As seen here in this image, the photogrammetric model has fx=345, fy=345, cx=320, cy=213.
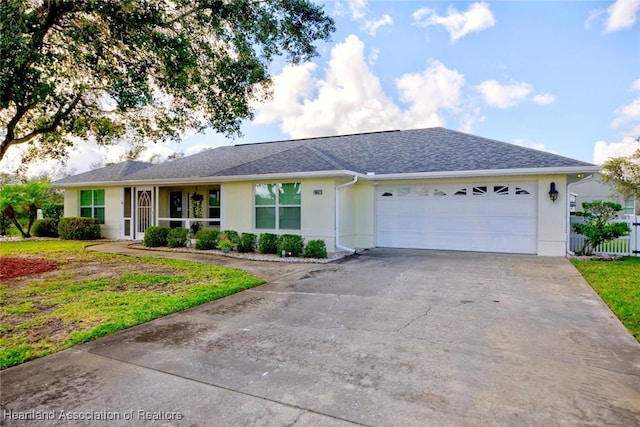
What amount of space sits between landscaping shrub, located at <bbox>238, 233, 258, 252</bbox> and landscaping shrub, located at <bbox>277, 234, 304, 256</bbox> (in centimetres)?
124

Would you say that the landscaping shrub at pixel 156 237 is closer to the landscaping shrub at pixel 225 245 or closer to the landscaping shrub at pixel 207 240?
the landscaping shrub at pixel 207 240

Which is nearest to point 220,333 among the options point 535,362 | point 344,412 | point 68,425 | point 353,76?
point 68,425

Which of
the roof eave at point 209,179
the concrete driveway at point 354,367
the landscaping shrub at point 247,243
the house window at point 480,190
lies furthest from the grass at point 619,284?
the landscaping shrub at point 247,243

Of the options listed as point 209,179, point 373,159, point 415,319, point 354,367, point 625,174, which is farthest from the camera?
point 625,174

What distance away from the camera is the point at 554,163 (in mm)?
10164

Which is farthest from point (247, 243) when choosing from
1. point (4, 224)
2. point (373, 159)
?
point (4, 224)

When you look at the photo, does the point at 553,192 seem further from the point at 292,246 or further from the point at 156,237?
the point at 156,237

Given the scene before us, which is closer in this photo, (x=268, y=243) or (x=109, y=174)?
(x=268, y=243)

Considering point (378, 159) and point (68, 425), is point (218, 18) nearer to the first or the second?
point (378, 159)

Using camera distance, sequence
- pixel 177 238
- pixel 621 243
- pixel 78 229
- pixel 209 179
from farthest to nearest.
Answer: pixel 78 229
pixel 177 238
pixel 209 179
pixel 621 243

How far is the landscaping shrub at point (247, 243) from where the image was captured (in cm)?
1148

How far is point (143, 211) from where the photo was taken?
15461 millimetres

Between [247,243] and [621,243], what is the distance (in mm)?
12116

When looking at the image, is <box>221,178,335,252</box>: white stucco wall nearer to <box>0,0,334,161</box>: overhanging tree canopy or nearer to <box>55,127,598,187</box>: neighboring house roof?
<box>55,127,598,187</box>: neighboring house roof
